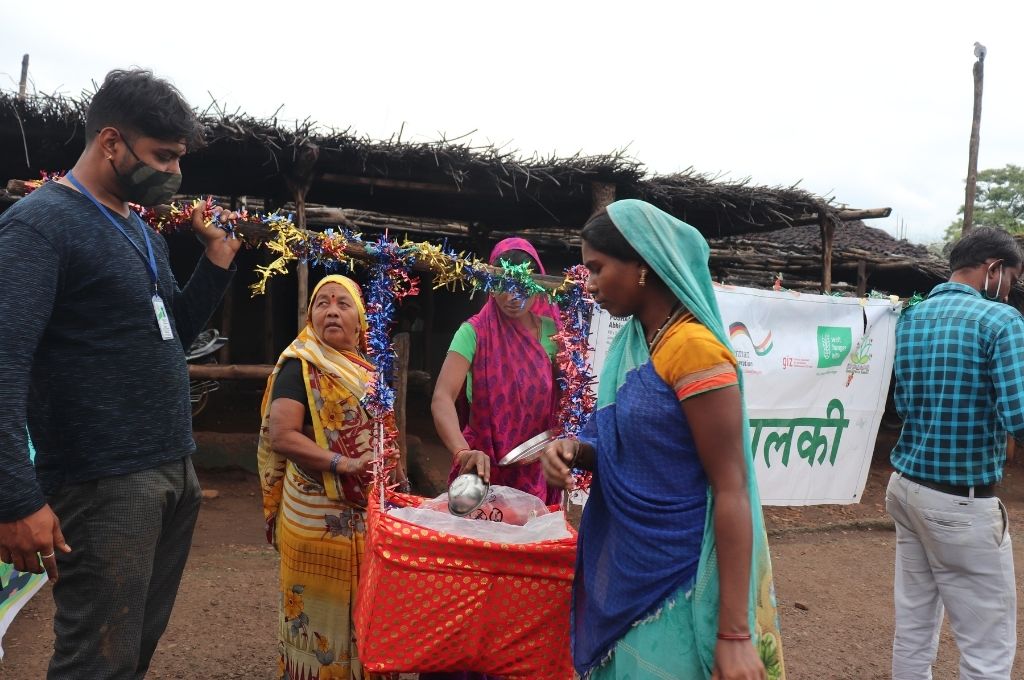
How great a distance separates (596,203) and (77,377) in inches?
231

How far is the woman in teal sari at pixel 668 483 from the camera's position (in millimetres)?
1635

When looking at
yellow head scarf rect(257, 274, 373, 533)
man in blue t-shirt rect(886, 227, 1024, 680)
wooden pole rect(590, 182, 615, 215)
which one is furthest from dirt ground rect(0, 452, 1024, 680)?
wooden pole rect(590, 182, 615, 215)

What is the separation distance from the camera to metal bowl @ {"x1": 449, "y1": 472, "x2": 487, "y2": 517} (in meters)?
2.27

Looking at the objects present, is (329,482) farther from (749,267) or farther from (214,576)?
(749,267)

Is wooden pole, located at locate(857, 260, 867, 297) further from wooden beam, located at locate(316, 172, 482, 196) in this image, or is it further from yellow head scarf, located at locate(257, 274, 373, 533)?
yellow head scarf, located at locate(257, 274, 373, 533)

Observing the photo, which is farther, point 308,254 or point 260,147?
point 260,147

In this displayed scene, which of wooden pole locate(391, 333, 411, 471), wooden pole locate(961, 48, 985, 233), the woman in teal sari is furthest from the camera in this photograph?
wooden pole locate(961, 48, 985, 233)

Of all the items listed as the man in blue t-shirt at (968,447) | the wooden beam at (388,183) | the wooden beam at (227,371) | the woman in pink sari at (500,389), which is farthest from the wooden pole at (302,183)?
the man in blue t-shirt at (968,447)

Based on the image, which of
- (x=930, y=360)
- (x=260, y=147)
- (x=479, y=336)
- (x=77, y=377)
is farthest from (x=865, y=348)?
(x=77, y=377)

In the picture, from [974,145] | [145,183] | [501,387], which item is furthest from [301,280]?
[974,145]

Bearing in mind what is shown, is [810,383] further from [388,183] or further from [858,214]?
[388,183]

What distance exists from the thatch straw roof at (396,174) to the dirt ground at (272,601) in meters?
3.03

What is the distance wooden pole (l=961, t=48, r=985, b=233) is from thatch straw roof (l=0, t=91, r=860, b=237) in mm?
8636

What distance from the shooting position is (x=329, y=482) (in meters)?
2.81
